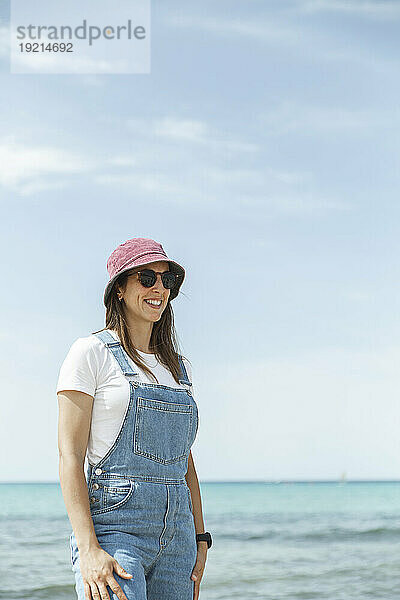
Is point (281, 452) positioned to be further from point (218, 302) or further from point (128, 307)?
point (128, 307)

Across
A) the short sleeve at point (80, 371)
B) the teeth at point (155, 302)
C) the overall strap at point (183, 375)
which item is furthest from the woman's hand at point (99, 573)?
the teeth at point (155, 302)

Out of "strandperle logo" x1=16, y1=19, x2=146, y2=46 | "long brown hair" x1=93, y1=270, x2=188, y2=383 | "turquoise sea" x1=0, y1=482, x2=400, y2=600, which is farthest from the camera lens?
"turquoise sea" x1=0, y1=482, x2=400, y2=600

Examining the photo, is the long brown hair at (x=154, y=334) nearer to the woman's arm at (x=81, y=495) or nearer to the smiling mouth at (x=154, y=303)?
the smiling mouth at (x=154, y=303)

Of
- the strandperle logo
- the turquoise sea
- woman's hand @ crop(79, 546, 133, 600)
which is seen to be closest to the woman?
woman's hand @ crop(79, 546, 133, 600)

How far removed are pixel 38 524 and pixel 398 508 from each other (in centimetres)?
609

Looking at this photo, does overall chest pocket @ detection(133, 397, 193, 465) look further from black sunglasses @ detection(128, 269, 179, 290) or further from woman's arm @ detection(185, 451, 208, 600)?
black sunglasses @ detection(128, 269, 179, 290)

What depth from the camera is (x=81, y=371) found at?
1.72 m

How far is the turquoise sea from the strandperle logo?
157 inches

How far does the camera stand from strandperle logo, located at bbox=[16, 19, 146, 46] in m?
4.59

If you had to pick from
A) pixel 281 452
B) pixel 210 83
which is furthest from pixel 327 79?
pixel 281 452

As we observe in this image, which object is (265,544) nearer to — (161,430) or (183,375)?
(183,375)

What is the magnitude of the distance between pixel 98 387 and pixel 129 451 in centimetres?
14

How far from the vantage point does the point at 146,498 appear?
67.4 inches

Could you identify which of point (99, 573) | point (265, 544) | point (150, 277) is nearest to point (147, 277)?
point (150, 277)
